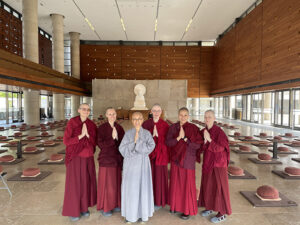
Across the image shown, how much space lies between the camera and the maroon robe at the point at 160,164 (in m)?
3.08

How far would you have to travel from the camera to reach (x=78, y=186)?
9.41 feet

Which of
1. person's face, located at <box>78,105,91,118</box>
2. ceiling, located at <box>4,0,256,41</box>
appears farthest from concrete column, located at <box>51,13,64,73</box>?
person's face, located at <box>78,105,91,118</box>

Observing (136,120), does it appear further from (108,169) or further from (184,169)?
(184,169)

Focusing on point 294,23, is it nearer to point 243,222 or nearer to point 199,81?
point 243,222

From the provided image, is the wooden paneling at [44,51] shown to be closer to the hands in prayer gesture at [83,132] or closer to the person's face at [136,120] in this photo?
the hands in prayer gesture at [83,132]

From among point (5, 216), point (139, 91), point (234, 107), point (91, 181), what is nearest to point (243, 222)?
A: point (91, 181)

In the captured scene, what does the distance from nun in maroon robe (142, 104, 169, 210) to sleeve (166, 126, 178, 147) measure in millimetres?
203

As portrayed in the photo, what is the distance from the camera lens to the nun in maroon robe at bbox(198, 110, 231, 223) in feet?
9.05

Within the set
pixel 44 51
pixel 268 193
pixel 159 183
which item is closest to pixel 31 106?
pixel 44 51

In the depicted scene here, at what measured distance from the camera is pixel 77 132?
2885 millimetres

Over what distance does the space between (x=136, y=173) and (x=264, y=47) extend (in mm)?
14930

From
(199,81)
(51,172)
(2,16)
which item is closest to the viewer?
(51,172)

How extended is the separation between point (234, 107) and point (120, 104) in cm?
1216

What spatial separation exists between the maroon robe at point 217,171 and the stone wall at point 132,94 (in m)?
18.7
